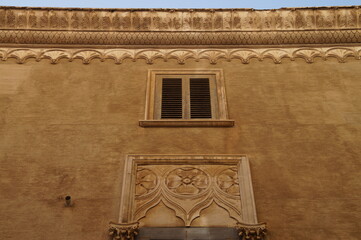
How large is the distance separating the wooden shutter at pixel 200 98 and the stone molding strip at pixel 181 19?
1.41 metres

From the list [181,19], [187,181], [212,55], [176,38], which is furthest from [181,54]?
[187,181]

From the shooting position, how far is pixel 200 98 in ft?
27.4

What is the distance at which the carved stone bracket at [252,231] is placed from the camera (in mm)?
5969

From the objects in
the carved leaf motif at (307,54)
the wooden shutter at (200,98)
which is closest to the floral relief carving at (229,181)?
the wooden shutter at (200,98)

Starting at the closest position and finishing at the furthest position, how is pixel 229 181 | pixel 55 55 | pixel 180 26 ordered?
1. pixel 229 181
2. pixel 55 55
3. pixel 180 26

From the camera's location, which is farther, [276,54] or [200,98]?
[276,54]

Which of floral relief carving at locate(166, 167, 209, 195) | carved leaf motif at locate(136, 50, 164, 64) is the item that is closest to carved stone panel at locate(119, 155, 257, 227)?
floral relief carving at locate(166, 167, 209, 195)

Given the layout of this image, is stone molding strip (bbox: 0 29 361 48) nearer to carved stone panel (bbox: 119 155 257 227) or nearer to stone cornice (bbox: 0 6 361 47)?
stone cornice (bbox: 0 6 361 47)

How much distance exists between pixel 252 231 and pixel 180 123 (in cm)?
230

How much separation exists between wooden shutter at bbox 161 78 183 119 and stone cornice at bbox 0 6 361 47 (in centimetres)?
106

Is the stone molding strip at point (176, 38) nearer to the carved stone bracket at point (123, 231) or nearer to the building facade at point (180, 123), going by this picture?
the building facade at point (180, 123)

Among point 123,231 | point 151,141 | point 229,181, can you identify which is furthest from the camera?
point 151,141

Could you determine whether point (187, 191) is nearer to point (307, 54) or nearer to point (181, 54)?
point (181, 54)

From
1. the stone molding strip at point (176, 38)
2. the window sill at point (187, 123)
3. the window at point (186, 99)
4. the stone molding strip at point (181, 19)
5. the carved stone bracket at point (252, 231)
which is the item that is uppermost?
the stone molding strip at point (181, 19)
